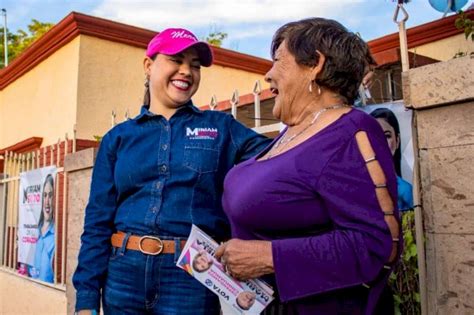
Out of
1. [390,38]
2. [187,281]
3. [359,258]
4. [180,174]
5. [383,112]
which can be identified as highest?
[390,38]

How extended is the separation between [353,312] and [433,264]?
598mm

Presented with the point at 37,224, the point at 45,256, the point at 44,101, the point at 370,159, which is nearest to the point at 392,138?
the point at 370,159

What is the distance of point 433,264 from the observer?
1676 mm

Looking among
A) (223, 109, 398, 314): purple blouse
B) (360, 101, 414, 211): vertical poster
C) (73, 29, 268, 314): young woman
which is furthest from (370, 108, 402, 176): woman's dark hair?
(223, 109, 398, 314): purple blouse

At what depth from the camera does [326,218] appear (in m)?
1.22

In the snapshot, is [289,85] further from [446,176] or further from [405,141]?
[405,141]

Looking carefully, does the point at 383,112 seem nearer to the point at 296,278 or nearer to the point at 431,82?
the point at 431,82

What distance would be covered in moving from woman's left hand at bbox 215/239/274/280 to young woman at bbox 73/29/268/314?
0.45 meters

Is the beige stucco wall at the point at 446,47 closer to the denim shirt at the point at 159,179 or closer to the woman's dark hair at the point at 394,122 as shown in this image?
the woman's dark hair at the point at 394,122

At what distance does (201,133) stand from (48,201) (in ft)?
13.1

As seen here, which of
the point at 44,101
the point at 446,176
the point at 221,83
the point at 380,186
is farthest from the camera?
the point at 221,83

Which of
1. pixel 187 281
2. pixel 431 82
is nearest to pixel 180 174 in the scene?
pixel 187 281

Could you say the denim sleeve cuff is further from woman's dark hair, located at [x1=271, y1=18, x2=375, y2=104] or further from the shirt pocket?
woman's dark hair, located at [x1=271, y1=18, x2=375, y2=104]

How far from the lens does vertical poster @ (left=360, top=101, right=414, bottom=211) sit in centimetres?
200
